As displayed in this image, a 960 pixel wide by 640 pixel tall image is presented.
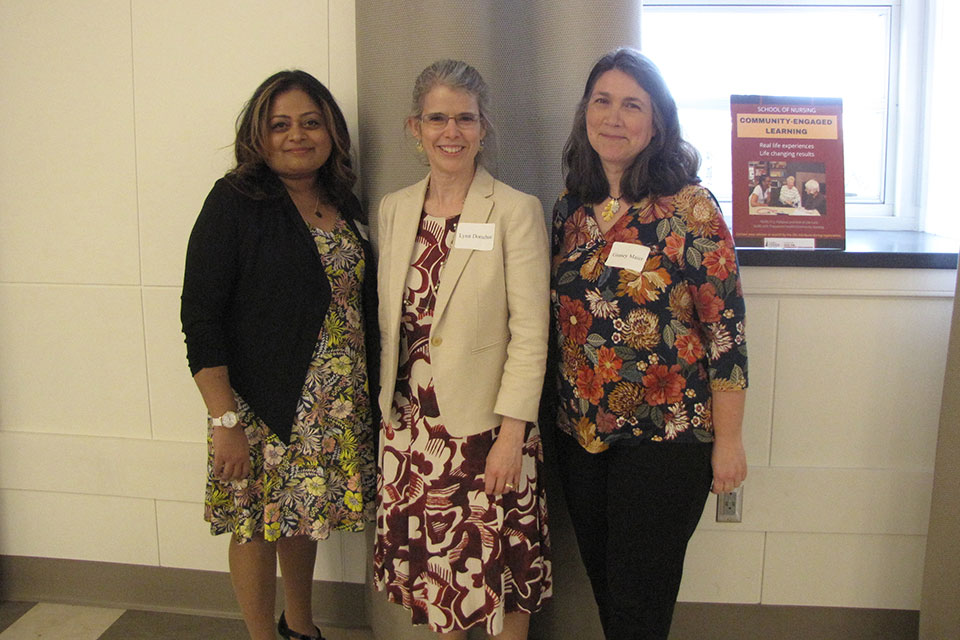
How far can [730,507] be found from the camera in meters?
2.10

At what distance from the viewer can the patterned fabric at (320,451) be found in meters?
1.75

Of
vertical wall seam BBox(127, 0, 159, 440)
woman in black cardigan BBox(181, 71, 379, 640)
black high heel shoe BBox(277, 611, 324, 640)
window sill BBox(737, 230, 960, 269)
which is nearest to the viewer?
woman in black cardigan BBox(181, 71, 379, 640)

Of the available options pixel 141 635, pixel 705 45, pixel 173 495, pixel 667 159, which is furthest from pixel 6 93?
pixel 705 45

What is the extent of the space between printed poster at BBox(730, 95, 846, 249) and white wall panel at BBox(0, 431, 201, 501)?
188 cm

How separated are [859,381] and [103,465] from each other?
2416mm

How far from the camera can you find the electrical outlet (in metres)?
2.09

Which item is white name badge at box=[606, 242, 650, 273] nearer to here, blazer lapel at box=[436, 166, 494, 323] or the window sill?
blazer lapel at box=[436, 166, 494, 323]

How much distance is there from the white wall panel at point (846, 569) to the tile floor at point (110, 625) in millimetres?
1315

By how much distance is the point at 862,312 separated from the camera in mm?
1991

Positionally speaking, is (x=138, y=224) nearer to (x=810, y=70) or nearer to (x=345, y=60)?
(x=345, y=60)

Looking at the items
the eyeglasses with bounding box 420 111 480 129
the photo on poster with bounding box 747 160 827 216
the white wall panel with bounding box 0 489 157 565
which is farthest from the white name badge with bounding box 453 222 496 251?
the white wall panel with bounding box 0 489 157 565

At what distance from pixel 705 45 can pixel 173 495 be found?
2463mm

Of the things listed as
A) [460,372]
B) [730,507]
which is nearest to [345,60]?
[460,372]

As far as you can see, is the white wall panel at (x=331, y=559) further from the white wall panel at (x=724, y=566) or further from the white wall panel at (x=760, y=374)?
the white wall panel at (x=760, y=374)
